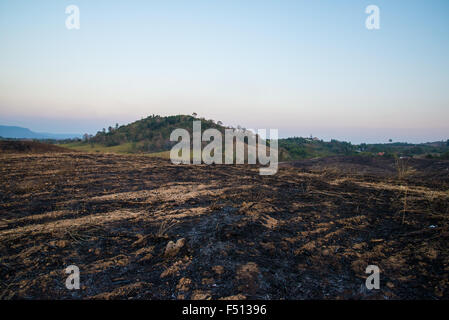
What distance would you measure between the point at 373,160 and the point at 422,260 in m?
15.7

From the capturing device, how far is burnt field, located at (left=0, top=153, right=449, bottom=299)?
7.32 ft

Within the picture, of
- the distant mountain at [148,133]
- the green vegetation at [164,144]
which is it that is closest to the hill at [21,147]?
the green vegetation at [164,144]

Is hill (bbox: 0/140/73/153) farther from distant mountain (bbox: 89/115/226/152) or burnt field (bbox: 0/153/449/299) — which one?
distant mountain (bbox: 89/115/226/152)

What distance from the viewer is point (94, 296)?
6.88 ft

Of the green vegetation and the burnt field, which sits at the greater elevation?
the green vegetation

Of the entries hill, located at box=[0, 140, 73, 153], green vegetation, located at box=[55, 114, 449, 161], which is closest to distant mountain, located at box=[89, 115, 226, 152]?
green vegetation, located at box=[55, 114, 449, 161]

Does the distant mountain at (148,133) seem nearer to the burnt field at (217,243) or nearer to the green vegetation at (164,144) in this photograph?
the green vegetation at (164,144)

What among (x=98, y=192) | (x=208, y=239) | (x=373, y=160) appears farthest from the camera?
(x=373, y=160)

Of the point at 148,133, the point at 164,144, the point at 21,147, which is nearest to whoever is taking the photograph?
the point at 21,147

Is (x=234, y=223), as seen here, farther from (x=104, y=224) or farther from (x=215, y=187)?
(x=215, y=187)

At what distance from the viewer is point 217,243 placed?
312 centimetres

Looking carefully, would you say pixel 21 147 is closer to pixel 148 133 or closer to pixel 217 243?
pixel 217 243

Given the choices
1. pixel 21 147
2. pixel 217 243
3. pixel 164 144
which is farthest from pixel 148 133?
pixel 217 243
